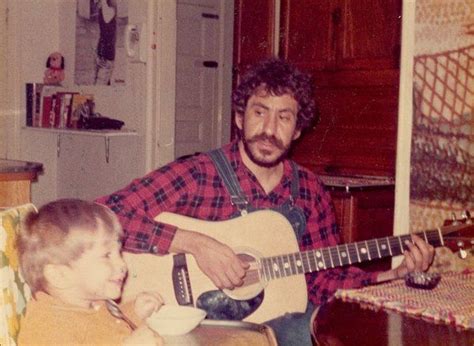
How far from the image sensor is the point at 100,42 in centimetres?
463

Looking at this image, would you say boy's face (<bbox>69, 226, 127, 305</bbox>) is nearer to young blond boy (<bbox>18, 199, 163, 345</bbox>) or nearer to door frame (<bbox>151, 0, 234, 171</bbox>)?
young blond boy (<bbox>18, 199, 163, 345</bbox>)

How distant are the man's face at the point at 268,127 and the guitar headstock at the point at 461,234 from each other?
0.56 meters

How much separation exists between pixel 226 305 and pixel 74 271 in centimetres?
70

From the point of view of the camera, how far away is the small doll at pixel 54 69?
4957 mm

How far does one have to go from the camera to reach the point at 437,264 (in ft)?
7.99

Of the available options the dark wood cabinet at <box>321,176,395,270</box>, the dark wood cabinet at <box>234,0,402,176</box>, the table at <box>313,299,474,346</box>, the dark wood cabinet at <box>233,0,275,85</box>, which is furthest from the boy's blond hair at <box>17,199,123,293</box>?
the dark wood cabinet at <box>233,0,275,85</box>

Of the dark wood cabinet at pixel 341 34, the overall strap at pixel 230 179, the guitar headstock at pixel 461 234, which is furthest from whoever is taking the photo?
the dark wood cabinet at pixel 341 34

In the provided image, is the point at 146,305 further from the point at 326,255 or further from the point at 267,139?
the point at 267,139

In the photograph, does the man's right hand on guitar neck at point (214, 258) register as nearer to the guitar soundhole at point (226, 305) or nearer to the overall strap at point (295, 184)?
the guitar soundhole at point (226, 305)

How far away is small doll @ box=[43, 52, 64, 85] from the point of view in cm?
496

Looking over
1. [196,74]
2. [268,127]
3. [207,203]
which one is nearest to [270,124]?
[268,127]

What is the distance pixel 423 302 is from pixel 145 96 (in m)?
3.09

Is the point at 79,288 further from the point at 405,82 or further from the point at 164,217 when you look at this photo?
the point at 405,82

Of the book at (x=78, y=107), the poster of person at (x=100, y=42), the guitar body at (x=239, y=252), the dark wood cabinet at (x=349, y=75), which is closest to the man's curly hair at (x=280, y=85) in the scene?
the guitar body at (x=239, y=252)
